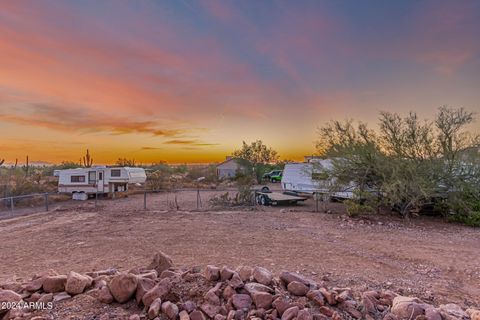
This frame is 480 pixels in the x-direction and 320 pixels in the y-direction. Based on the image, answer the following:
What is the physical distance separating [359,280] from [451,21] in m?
9.93

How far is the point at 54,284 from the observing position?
3904 mm

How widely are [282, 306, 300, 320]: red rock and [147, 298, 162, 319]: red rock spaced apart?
1.32m

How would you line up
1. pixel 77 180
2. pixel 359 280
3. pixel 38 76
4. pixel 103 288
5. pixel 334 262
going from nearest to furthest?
pixel 103 288 < pixel 359 280 < pixel 334 262 < pixel 38 76 < pixel 77 180

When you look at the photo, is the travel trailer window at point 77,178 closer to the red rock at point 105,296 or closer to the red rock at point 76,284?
the red rock at point 76,284

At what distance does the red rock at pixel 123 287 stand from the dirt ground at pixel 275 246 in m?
2.87

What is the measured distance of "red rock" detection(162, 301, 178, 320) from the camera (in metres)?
3.31

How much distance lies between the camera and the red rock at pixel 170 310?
3.31 m

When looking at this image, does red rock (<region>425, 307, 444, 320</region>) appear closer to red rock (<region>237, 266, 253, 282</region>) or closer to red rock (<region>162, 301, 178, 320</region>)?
red rock (<region>237, 266, 253, 282</region>)

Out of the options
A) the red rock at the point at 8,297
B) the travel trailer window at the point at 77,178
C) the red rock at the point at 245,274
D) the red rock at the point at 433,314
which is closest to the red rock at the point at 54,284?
the red rock at the point at 8,297

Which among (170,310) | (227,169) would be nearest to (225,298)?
(170,310)

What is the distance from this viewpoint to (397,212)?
13.0 metres

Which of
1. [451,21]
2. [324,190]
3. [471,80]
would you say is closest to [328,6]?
[451,21]

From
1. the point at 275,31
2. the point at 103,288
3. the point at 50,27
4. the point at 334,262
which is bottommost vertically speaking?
the point at 334,262

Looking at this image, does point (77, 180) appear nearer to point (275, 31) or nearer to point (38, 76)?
point (38, 76)
